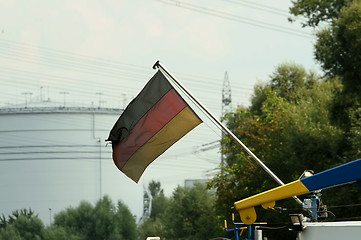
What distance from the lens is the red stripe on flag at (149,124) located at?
44.9 feet

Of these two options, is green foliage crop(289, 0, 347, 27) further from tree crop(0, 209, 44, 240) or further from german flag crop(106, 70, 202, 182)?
tree crop(0, 209, 44, 240)

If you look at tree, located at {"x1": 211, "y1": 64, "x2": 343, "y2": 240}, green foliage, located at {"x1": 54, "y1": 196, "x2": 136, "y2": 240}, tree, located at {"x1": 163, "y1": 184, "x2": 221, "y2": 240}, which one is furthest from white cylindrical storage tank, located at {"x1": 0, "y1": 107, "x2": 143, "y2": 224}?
tree, located at {"x1": 211, "y1": 64, "x2": 343, "y2": 240}

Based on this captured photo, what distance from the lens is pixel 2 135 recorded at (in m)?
92.1

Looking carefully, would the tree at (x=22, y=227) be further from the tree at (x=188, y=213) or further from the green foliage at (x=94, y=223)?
the tree at (x=188, y=213)

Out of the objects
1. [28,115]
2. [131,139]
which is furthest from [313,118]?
[28,115]

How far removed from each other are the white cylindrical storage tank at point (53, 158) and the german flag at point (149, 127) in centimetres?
7928

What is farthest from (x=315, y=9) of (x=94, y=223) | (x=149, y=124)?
(x=94, y=223)

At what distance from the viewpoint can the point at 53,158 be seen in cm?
9381

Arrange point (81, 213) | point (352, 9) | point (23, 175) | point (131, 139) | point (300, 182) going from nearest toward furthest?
point (300, 182) < point (131, 139) < point (352, 9) < point (81, 213) < point (23, 175)

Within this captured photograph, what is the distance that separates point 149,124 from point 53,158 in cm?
8107

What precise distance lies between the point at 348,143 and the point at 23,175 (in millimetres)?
61331

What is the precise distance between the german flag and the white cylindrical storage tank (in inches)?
3121

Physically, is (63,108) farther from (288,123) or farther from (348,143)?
(348,143)

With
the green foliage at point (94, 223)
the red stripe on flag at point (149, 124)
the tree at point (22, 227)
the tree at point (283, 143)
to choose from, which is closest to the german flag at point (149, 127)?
the red stripe on flag at point (149, 124)
